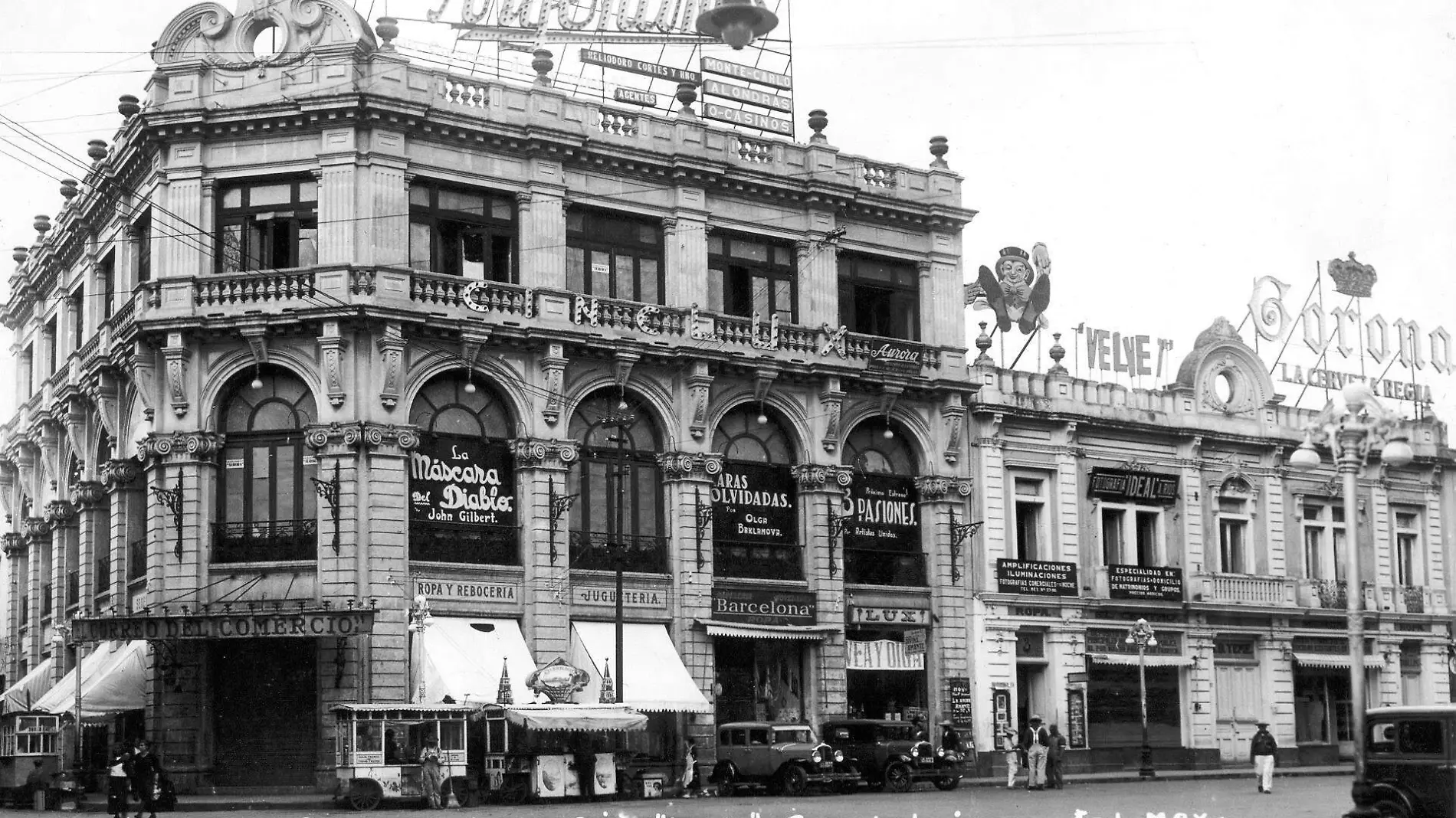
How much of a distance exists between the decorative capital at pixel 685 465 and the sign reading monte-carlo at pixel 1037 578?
971cm

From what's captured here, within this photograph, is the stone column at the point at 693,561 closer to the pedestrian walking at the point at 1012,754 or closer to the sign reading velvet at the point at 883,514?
the sign reading velvet at the point at 883,514

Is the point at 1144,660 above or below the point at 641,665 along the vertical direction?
below

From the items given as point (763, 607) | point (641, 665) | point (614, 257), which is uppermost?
point (614, 257)

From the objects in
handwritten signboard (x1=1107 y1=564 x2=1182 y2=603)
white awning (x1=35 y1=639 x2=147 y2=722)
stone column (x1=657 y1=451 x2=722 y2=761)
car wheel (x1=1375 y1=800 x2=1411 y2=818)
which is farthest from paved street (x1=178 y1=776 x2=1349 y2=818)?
handwritten signboard (x1=1107 y1=564 x2=1182 y2=603)

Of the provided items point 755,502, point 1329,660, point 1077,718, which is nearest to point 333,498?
point 755,502

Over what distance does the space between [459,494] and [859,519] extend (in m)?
11.8

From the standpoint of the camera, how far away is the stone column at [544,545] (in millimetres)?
43656

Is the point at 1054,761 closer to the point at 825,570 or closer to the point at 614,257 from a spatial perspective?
the point at 825,570

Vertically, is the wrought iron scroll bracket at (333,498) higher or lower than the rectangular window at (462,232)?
lower

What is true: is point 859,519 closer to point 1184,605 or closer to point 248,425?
point 1184,605

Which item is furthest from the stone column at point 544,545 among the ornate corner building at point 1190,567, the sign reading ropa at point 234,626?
the ornate corner building at point 1190,567

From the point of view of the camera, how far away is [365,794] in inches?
1431

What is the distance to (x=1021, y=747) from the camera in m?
48.6

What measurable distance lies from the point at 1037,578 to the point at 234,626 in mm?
22827
